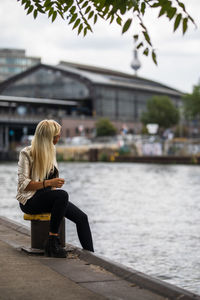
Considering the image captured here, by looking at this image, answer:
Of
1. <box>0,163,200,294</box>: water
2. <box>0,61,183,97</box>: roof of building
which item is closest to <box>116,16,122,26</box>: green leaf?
<box>0,163,200,294</box>: water

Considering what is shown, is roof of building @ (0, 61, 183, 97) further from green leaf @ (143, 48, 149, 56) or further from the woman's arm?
green leaf @ (143, 48, 149, 56)

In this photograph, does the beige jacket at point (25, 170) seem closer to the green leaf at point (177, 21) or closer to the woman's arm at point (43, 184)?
the woman's arm at point (43, 184)

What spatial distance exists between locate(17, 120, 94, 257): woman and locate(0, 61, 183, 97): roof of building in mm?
111005

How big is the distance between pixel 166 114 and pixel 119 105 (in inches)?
677

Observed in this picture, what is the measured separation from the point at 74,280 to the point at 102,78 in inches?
4688

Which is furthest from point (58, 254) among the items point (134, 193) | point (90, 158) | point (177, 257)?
point (90, 158)

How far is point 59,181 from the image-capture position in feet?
24.1

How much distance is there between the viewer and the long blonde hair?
7191 mm

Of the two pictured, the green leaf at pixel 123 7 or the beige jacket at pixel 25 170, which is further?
the beige jacket at pixel 25 170

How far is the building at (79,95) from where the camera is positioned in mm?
118500

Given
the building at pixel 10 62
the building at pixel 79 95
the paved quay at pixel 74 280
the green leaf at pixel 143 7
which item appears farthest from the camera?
the building at pixel 10 62

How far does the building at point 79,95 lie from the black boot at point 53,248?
108 meters

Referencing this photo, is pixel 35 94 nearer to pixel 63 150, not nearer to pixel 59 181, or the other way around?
pixel 63 150

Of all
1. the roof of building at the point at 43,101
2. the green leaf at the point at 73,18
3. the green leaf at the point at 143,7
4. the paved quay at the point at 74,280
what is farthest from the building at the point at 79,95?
the green leaf at the point at 143,7
